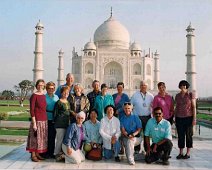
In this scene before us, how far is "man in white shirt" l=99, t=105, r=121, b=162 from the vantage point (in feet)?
15.3

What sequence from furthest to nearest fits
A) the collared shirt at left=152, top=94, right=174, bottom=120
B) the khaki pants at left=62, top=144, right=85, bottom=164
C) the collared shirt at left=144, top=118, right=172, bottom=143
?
the collared shirt at left=152, top=94, right=174, bottom=120, the collared shirt at left=144, top=118, right=172, bottom=143, the khaki pants at left=62, top=144, right=85, bottom=164

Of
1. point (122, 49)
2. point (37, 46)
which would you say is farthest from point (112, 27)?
point (37, 46)

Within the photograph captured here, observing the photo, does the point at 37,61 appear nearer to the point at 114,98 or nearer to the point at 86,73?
the point at 86,73

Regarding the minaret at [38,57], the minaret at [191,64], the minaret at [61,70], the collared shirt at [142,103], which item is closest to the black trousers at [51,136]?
the collared shirt at [142,103]

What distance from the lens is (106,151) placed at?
4773mm

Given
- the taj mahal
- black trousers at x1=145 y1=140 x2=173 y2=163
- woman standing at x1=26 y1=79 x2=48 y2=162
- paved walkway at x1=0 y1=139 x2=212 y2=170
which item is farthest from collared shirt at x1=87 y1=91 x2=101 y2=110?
the taj mahal

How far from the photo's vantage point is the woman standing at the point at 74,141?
14.7 ft

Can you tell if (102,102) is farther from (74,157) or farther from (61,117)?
(74,157)

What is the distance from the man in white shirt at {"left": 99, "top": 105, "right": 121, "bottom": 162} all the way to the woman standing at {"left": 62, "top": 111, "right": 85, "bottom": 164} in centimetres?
30

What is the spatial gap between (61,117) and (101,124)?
1.89 feet

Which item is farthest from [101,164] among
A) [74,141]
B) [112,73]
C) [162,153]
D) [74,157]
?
[112,73]

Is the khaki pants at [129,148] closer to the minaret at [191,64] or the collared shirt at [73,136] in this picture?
the collared shirt at [73,136]

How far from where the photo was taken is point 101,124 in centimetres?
470

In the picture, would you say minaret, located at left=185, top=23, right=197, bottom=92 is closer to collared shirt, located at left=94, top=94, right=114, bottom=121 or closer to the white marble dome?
the white marble dome
